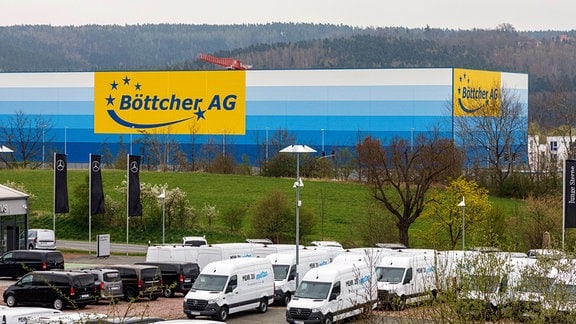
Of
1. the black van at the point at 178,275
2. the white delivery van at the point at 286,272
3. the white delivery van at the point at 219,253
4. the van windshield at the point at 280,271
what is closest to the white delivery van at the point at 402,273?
the white delivery van at the point at 286,272

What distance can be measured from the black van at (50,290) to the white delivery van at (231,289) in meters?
3.48

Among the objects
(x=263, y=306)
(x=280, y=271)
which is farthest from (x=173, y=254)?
(x=263, y=306)

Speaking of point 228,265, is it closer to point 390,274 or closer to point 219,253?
point 390,274

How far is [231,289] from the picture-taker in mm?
35531

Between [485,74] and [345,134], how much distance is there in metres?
16.3

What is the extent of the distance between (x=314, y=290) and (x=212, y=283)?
145 inches

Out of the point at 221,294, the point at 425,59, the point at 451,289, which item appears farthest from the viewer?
the point at 425,59

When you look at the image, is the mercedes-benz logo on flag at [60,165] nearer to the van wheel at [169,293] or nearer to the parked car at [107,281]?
the van wheel at [169,293]

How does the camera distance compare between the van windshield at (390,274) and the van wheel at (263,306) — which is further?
the van windshield at (390,274)

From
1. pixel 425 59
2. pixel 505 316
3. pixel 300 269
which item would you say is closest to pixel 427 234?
pixel 300 269

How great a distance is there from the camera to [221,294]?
3516 cm

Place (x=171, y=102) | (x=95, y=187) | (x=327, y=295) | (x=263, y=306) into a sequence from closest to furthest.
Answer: (x=327, y=295), (x=263, y=306), (x=95, y=187), (x=171, y=102)

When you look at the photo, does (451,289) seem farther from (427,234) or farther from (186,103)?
(186,103)

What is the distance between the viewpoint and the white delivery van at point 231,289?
34906mm
